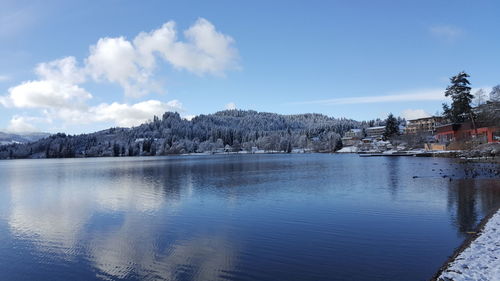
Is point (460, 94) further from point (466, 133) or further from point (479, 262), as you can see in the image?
point (479, 262)

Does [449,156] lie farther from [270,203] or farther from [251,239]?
[251,239]

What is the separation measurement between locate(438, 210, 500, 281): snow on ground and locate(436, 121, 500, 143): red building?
61.3 m

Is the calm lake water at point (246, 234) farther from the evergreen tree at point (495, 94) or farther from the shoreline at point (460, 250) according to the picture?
the evergreen tree at point (495, 94)

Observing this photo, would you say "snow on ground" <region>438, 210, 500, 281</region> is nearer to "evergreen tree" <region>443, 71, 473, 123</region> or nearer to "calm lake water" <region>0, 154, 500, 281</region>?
"calm lake water" <region>0, 154, 500, 281</region>

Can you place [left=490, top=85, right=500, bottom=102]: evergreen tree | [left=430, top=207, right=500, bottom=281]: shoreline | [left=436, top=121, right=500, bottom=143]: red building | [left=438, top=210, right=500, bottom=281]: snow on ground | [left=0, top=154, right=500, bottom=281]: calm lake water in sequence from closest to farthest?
[left=438, top=210, right=500, bottom=281]: snow on ground
[left=430, top=207, right=500, bottom=281]: shoreline
[left=0, top=154, right=500, bottom=281]: calm lake water
[left=490, top=85, right=500, bottom=102]: evergreen tree
[left=436, top=121, right=500, bottom=143]: red building

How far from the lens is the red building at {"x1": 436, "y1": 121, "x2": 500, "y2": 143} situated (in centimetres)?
6450

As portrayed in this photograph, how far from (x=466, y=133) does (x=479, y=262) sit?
79.1 metres

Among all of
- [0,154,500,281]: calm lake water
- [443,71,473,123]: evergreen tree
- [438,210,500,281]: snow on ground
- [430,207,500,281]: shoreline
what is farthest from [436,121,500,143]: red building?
[438,210,500,281]: snow on ground

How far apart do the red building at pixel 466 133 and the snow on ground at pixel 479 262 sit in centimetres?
6131

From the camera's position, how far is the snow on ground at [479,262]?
30.0 feet

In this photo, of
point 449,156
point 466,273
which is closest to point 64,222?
point 466,273

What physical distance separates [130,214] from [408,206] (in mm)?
18669

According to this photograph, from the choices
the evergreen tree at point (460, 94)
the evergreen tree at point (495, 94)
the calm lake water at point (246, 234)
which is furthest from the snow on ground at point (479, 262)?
the evergreen tree at point (460, 94)

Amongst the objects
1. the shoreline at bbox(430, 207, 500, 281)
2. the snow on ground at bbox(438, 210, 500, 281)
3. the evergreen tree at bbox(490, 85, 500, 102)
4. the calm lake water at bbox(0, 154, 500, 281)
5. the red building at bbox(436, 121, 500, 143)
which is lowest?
the calm lake water at bbox(0, 154, 500, 281)
